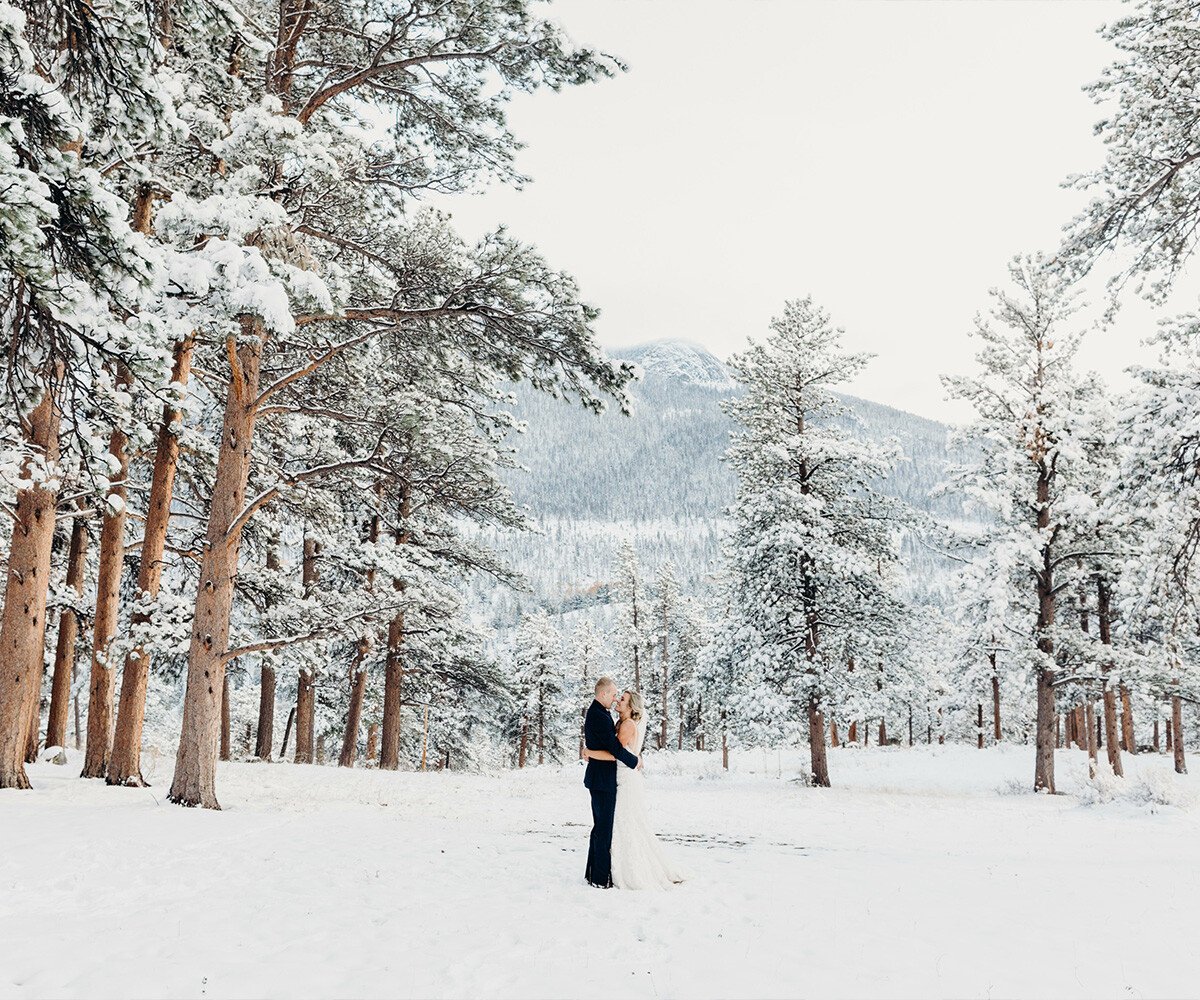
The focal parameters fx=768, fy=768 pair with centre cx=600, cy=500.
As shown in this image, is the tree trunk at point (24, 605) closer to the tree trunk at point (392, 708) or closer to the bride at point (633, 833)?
the bride at point (633, 833)

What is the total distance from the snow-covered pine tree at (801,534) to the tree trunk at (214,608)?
44.3ft

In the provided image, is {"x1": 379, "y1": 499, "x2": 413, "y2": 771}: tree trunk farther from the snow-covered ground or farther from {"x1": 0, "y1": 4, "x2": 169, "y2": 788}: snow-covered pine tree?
{"x1": 0, "y1": 4, "x2": 169, "y2": 788}: snow-covered pine tree

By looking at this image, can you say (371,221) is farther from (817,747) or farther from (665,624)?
(665,624)

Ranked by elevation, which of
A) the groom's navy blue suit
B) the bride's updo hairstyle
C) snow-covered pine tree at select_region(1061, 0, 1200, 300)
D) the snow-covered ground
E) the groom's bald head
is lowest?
the snow-covered ground

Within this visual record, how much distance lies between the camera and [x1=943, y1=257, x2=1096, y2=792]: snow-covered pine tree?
19312 millimetres

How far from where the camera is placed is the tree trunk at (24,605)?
1012cm

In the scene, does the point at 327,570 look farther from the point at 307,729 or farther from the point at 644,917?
the point at 644,917

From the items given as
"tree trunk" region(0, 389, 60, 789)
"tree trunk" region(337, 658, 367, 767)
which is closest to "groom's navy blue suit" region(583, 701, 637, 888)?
"tree trunk" region(0, 389, 60, 789)

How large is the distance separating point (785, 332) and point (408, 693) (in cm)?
1677

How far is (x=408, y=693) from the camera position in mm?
25844

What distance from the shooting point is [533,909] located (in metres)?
6.35

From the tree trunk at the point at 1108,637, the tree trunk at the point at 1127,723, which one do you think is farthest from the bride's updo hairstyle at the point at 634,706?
the tree trunk at the point at 1127,723

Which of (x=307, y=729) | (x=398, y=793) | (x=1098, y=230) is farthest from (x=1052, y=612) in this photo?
(x=307, y=729)

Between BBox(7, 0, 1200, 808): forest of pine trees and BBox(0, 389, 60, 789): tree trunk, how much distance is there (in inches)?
1.7
